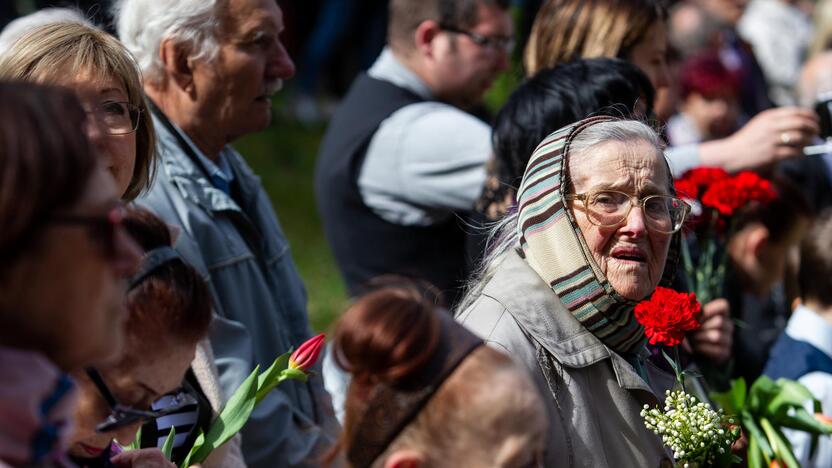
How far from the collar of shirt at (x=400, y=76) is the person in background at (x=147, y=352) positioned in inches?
91.9

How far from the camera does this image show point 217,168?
3.11 m

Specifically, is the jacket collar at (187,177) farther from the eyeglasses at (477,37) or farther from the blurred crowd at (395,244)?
the eyeglasses at (477,37)

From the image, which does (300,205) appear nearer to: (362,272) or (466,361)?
(362,272)

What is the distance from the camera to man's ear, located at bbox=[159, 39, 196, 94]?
3.10m

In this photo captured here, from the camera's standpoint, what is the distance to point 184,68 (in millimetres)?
3133

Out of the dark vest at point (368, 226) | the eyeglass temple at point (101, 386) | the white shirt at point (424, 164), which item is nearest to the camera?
the eyeglass temple at point (101, 386)

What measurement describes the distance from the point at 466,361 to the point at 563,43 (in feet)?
7.63

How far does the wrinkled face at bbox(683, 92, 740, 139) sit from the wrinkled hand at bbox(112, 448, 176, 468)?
4287mm

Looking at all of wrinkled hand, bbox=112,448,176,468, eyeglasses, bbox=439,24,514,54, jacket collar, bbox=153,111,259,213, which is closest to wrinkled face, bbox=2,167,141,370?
wrinkled hand, bbox=112,448,176,468

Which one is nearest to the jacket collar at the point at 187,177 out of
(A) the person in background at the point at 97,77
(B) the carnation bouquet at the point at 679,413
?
(A) the person in background at the point at 97,77

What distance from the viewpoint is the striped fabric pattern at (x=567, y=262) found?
2.42 metres

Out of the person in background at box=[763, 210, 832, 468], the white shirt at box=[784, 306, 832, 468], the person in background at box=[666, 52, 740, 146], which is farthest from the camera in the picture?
the person in background at box=[666, 52, 740, 146]

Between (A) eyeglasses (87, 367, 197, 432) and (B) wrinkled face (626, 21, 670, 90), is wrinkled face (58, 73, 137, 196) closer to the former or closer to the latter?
(A) eyeglasses (87, 367, 197, 432)

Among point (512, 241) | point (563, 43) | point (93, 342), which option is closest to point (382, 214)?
point (563, 43)
